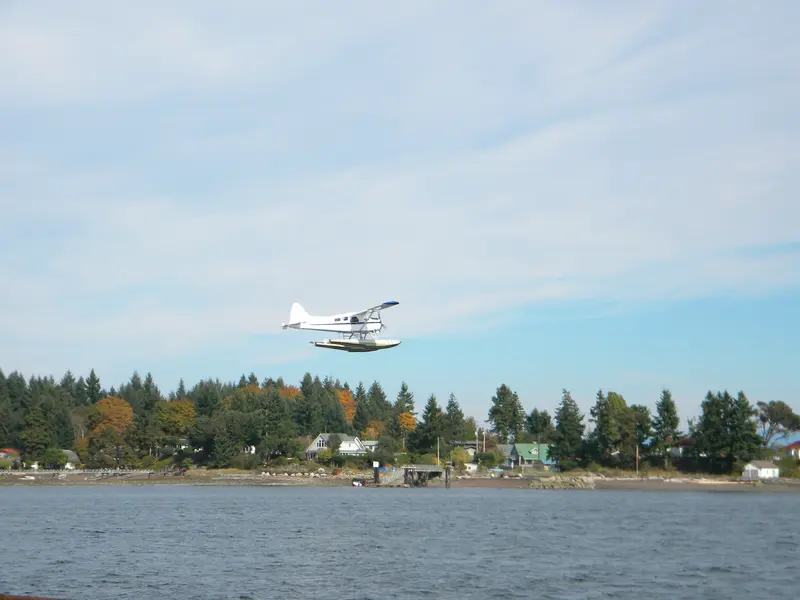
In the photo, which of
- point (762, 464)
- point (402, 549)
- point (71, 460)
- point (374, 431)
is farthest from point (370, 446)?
point (402, 549)

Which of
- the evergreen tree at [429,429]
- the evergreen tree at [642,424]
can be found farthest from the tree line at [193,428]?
the evergreen tree at [642,424]

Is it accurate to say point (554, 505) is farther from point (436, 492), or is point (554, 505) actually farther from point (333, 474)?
point (333, 474)

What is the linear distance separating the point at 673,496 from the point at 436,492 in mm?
30271

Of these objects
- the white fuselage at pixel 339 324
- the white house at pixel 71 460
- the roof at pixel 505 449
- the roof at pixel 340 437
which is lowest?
the white house at pixel 71 460

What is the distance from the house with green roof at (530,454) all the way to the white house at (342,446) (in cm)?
2813

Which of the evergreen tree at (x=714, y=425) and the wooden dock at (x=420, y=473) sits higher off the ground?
the evergreen tree at (x=714, y=425)

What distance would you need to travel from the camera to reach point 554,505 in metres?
85.9

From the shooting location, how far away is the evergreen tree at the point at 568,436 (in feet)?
415

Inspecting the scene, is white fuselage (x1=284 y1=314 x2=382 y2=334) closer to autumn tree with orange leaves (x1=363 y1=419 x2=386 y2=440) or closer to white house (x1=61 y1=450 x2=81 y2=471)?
white house (x1=61 y1=450 x2=81 y2=471)

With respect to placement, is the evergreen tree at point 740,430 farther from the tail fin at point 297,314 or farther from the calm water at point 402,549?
the tail fin at point 297,314

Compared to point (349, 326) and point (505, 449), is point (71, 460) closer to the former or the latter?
point (505, 449)

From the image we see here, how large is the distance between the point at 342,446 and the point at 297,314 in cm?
9584

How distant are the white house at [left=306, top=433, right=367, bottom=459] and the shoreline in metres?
15.0

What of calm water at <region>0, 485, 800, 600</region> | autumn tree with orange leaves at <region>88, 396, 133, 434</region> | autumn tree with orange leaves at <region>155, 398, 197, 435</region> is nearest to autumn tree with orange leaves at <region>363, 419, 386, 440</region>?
autumn tree with orange leaves at <region>155, 398, 197, 435</region>
